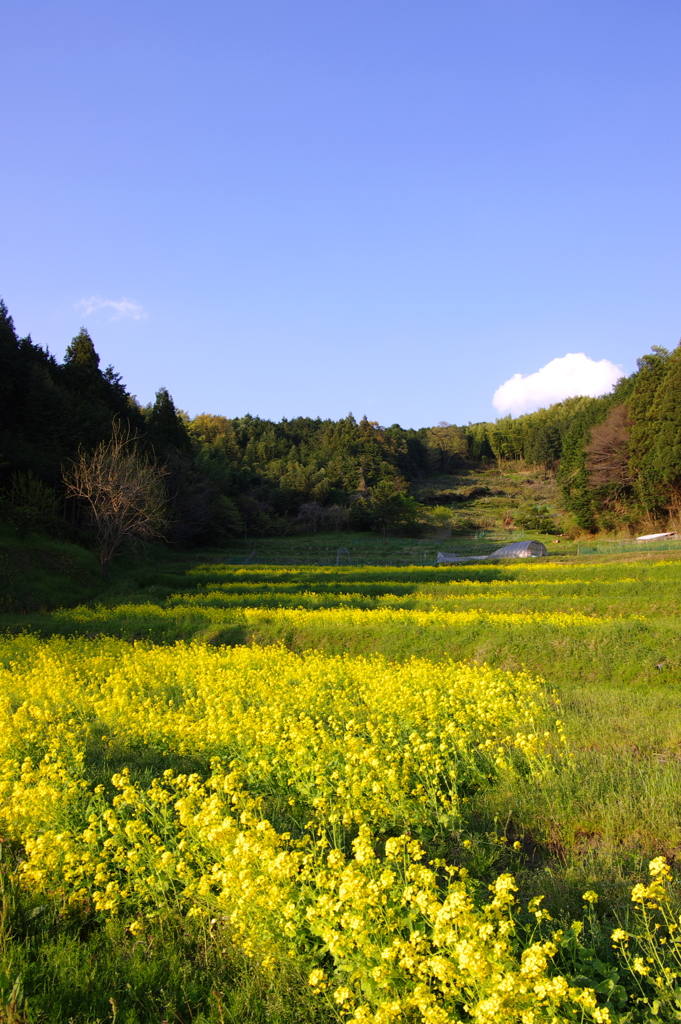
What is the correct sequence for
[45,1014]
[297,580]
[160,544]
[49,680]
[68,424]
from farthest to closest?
[160,544], [68,424], [297,580], [49,680], [45,1014]

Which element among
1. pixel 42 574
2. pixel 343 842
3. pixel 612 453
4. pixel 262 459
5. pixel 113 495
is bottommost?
pixel 343 842

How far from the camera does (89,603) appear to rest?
19859 mm

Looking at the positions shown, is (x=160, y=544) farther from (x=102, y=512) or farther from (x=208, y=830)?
(x=208, y=830)

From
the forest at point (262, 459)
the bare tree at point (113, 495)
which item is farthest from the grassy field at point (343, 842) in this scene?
the forest at point (262, 459)

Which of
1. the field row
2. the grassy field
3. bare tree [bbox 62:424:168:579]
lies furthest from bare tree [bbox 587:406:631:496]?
the field row

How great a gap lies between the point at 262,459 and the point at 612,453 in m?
37.1

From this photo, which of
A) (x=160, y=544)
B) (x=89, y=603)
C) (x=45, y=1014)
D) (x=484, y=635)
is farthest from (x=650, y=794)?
(x=160, y=544)

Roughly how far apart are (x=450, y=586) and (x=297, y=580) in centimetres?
665

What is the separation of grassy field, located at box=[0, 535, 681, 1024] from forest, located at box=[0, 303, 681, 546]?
1999 centimetres

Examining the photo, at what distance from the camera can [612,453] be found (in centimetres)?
4244

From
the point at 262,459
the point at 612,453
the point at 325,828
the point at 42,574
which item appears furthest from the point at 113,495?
the point at 262,459

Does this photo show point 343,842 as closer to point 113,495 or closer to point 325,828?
point 325,828

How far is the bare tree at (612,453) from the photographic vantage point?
41750 millimetres

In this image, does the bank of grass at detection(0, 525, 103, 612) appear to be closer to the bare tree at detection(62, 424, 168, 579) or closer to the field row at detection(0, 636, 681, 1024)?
the bare tree at detection(62, 424, 168, 579)
